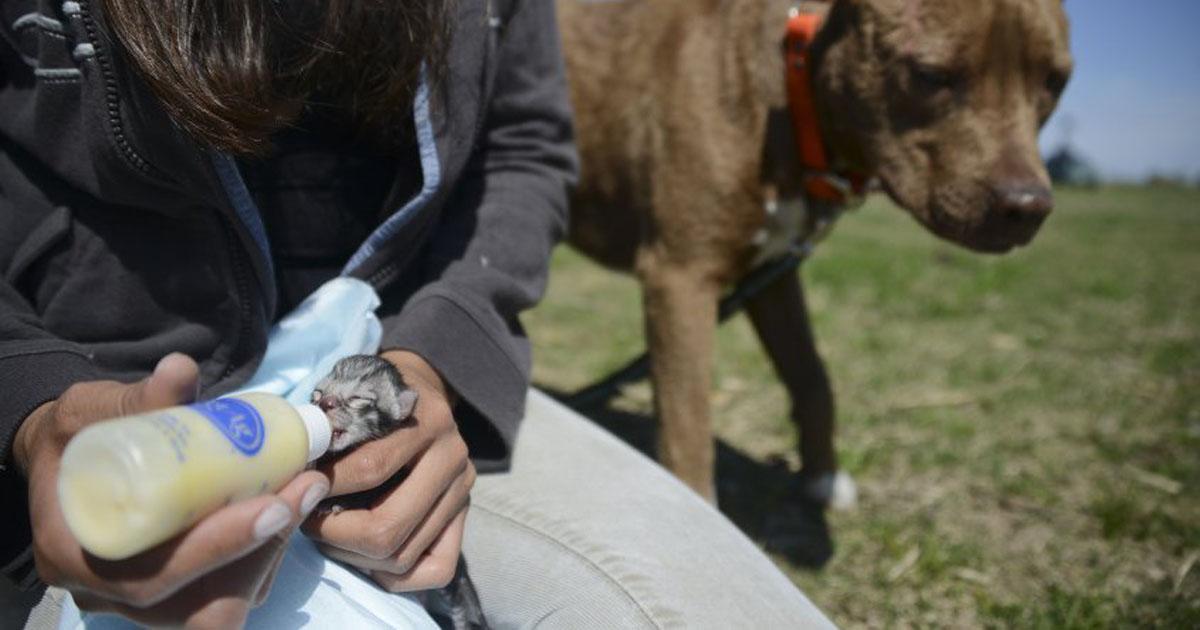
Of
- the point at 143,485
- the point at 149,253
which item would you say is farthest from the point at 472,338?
the point at 143,485

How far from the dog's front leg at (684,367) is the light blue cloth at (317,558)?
3.29ft

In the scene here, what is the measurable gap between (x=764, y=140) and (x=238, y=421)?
1.56 meters

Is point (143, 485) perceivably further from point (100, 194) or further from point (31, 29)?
point (31, 29)

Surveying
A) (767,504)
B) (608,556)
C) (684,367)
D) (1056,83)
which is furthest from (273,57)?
(767,504)

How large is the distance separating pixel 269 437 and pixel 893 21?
5.19 ft

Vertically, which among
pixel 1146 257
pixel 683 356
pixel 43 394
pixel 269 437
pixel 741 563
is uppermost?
pixel 269 437

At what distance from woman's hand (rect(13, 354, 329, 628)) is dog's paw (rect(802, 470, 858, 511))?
180 centimetres

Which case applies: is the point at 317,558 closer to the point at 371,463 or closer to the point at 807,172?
the point at 371,463

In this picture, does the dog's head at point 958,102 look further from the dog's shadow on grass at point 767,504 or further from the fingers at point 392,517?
the fingers at point 392,517

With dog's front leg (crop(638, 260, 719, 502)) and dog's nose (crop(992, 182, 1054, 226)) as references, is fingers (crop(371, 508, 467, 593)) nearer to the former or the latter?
dog's front leg (crop(638, 260, 719, 502))

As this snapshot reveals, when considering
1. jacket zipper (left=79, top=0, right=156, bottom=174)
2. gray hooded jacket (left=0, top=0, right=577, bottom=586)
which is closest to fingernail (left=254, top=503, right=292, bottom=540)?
gray hooded jacket (left=0, top=0, right=577, bottom=586)

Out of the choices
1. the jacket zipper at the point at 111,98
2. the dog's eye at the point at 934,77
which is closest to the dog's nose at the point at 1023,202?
the dog's eye at the point at 934,77

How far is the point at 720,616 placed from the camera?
108cm

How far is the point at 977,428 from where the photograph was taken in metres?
2.87
